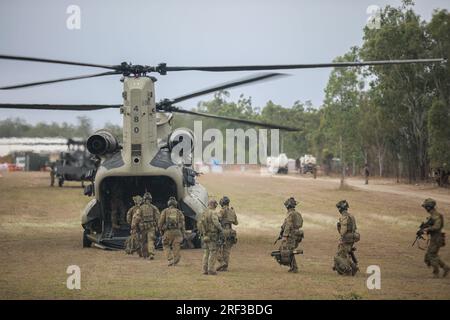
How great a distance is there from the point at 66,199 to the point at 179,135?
25382mm

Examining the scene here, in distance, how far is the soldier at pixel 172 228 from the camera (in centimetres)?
1925

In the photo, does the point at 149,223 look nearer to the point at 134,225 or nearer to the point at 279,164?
the point at 134,225

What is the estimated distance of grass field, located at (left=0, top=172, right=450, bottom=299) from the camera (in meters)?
15.4

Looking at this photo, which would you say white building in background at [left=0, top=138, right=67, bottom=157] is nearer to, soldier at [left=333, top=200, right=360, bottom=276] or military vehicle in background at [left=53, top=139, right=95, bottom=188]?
military vehicle in background at [left=53, top=139, right=95, bottom=188]

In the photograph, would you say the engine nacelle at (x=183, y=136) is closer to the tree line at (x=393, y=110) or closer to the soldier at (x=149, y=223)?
the soldier at (x=149, y=223)

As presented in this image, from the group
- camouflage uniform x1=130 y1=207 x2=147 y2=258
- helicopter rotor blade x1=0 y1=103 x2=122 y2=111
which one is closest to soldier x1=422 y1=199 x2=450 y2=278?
camouflage uniform x1=130 y1=207 x2=147 y2=258

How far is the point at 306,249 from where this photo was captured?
24.1 m

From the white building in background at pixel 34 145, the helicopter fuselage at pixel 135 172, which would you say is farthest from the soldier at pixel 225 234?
the white building in background at pixel 34 145

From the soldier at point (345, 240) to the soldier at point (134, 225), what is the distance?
534 cm

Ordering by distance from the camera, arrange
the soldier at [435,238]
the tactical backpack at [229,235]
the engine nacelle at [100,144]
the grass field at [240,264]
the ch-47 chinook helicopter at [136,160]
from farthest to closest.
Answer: the engine nacelle at [100,144]
the ch-47 chinook helicopter at [136,160]
the tactical backpack at [229,235]
the soldier at [435,238]
the grass field at [240,264]

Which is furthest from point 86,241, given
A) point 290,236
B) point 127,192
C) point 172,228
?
point 290,236

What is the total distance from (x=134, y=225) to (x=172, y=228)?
1723 millimetres

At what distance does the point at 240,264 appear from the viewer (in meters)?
20.1
